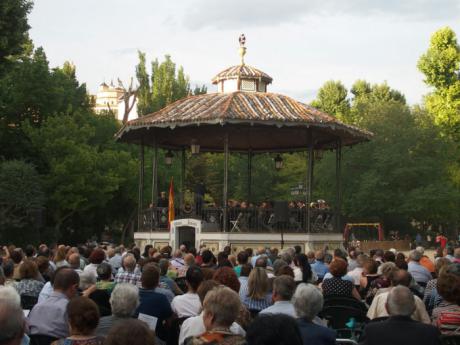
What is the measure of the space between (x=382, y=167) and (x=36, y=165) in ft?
75.2

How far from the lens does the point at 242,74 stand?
28.5m

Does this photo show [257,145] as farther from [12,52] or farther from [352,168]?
[352,168]

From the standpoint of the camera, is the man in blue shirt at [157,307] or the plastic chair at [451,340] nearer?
the plastic chair at [451,340]

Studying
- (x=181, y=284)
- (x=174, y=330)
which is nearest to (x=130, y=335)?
(x=174, y=330)

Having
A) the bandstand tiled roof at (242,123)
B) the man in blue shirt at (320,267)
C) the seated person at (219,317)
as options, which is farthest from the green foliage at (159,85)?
the seated person at (219,317)

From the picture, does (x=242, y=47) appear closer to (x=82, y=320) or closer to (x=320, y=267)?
(x=320, y=267)

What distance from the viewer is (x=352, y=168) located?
52531 mm

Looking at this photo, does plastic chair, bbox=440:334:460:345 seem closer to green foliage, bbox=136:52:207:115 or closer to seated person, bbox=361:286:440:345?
seated person, bbox=361:286:440:345

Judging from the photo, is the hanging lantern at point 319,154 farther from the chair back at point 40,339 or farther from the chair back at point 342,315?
the chair back at point 40,339

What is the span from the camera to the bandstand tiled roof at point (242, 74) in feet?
93.7

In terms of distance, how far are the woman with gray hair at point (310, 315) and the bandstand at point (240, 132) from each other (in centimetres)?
1761

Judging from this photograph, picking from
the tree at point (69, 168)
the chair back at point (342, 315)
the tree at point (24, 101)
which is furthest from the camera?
the tree at point (24, 101)

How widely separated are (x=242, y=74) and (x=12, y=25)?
28.3ft

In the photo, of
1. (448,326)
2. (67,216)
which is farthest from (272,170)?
(448,326)
